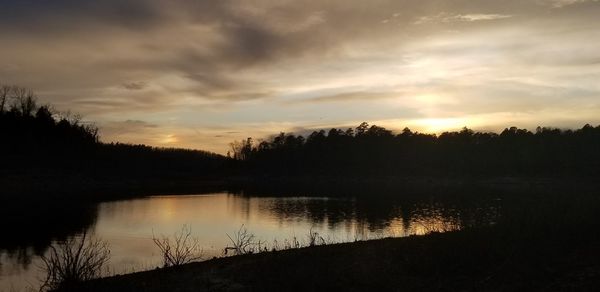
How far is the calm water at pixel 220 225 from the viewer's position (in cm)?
2388

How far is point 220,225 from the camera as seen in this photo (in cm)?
4141

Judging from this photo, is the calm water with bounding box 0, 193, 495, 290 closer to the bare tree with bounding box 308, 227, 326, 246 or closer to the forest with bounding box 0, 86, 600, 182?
the bare tree with bounding box 308, 227, 326, 246

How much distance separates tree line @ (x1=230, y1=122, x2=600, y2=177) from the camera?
141 metres

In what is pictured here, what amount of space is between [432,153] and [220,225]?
13434 centimetres

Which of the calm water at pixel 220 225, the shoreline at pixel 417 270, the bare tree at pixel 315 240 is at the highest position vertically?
the shoreline at pixel 417 270

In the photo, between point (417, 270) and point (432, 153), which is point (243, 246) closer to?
point (417, 270)

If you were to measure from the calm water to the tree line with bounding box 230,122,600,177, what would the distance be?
95.7 m

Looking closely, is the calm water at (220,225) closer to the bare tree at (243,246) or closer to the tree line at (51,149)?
the bare tree at (243,246)

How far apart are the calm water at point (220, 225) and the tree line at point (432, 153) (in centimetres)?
9571

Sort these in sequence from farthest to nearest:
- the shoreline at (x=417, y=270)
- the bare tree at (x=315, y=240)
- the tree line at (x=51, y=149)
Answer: the tree line at (x=51, y=149)
the bare tree at (x=315, y=240)
the shoreline at (x=417, y=270)

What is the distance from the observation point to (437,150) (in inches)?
6634

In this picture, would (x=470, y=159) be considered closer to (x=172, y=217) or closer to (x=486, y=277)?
(x=172, y=217)

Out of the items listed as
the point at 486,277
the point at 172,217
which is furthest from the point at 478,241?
the point at 172,217

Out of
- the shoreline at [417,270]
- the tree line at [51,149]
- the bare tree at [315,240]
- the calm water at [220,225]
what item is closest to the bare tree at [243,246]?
the calm water at [220,225]
